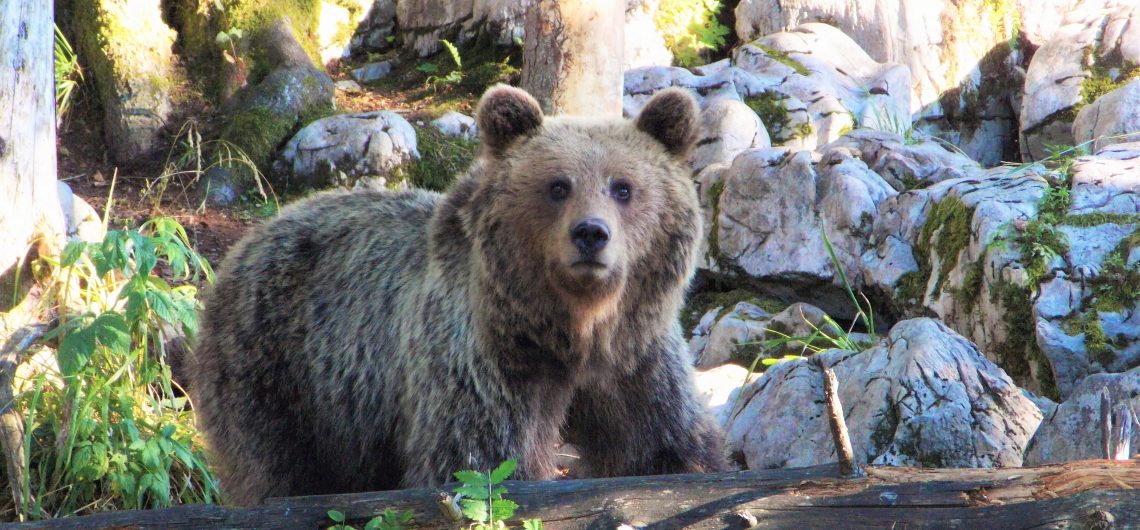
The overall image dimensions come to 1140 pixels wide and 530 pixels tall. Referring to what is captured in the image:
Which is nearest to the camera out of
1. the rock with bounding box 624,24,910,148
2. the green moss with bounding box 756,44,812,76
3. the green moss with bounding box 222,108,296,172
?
the green moss with bounding box 222,108,296,172

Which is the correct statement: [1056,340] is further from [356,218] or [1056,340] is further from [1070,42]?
[1070,42]

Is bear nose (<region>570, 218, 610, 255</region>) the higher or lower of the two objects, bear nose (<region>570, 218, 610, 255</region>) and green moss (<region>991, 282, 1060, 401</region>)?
the higher

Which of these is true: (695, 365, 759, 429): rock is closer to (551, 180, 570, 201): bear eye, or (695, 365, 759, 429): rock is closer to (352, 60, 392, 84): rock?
(551, 180, 570, 201): bear eye

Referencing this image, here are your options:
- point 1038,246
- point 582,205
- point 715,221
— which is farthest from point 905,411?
point 715,221

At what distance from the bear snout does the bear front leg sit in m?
0.71

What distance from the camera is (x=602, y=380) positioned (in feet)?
14.2

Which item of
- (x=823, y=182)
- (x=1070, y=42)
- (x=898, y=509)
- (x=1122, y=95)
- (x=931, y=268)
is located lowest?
(x=898, y=509)

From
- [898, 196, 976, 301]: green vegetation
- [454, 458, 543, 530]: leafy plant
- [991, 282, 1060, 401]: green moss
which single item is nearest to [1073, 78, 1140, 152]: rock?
[898, 196, 976, 301]: green vegetation

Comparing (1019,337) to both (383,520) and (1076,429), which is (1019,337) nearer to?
(1076,429)

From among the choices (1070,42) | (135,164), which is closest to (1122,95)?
(1070,42)

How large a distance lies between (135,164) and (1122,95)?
8.89 metres

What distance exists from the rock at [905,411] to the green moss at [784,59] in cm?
692

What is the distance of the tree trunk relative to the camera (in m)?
8.86

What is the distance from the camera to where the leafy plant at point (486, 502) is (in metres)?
2.98
